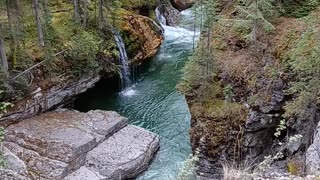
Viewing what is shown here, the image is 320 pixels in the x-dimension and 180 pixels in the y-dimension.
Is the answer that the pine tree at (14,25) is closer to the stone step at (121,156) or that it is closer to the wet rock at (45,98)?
the wet rock at (45,98)

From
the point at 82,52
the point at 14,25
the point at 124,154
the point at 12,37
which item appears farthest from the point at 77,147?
the point at 14,25

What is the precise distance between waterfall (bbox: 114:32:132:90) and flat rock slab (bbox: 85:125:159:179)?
716 cm

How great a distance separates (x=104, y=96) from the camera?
2867cm

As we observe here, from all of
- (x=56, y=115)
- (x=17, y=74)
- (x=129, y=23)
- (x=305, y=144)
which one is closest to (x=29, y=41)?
(x=17, y=74)

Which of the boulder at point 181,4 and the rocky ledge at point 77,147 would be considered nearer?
the rocky ledge at point 77,147

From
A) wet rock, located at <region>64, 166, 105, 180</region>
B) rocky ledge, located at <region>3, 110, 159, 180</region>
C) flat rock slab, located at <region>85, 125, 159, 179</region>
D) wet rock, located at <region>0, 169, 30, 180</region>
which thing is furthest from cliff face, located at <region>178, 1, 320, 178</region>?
wet rock, located at <region>0, 169, 30, 180</region>

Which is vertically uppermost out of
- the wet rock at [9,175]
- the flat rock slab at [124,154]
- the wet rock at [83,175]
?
the wet rock at [9,175]

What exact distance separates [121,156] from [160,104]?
6716mm

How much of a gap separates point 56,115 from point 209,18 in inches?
412

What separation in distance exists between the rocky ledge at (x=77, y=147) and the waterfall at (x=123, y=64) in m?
6.38

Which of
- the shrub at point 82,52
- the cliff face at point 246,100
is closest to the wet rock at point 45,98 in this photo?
the shrub at point 82,52

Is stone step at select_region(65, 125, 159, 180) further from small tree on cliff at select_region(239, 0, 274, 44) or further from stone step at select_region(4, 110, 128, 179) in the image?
small tree on cliff at select_region(239, 0, 274, 44)

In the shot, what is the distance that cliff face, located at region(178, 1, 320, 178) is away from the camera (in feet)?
60.5

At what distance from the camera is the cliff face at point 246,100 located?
18438mm
